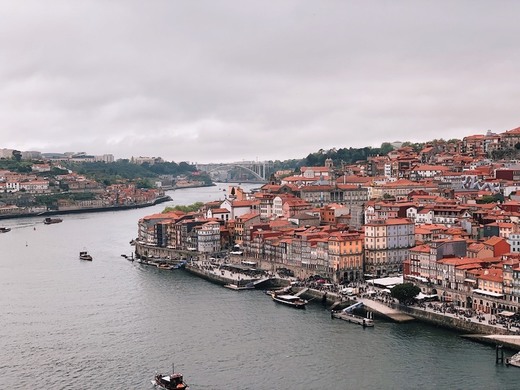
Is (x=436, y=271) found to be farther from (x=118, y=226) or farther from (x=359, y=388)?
(x=118, y=226)

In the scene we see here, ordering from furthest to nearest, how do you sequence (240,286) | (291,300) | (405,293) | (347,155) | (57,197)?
(57,197)
(347,155)
(240,286)
(291,300)
(405,293)

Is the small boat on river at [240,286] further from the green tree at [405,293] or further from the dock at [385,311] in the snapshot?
the green tree at [405,293]

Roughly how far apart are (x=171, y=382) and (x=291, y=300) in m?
11.3

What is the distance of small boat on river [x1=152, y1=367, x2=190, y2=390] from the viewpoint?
20969 mm

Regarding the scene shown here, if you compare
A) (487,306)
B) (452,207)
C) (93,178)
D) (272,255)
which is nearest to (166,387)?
(487,306)

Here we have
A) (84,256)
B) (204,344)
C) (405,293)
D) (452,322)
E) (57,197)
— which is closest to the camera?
(204,344)

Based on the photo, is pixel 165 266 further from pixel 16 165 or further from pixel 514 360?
pixel 16 165

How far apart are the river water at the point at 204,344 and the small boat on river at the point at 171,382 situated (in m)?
0.33

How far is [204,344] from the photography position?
25.8m

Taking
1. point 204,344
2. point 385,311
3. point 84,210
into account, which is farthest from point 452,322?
point 84,210

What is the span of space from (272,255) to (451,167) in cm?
2421

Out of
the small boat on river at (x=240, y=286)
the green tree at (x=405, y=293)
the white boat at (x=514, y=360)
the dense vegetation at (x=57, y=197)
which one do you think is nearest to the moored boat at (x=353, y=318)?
the green tree at (x=405, y=293)

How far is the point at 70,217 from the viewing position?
8369 cm

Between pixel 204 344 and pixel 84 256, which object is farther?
pixel 84 256
